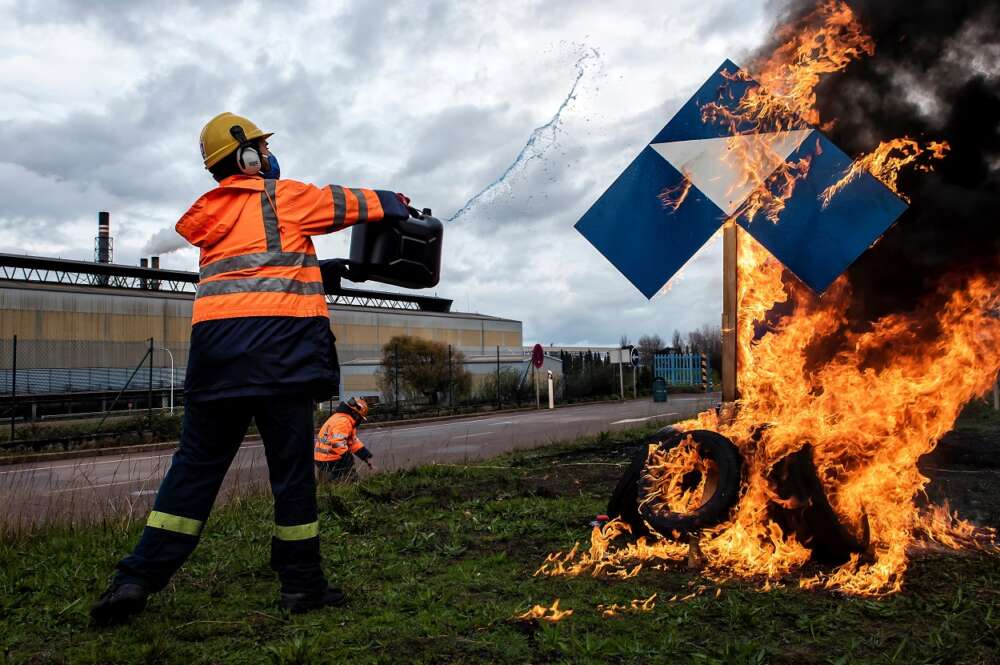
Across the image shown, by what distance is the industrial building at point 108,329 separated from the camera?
30.2 m

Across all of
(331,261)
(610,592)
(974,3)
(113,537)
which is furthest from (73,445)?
(974,3)

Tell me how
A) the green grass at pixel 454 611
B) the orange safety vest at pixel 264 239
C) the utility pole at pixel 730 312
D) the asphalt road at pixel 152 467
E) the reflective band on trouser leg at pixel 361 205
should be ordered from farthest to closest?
the asphalt road at pixel 152 467
the utility pole at pixel 730 312
the reflective band on trouser leg at pixel 361 205
the orange safety vest at pixel 264 239
the green grass at pixel 454 611

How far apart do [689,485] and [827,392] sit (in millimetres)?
901

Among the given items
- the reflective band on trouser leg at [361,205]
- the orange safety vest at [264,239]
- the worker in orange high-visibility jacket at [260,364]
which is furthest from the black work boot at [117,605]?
the reflective band on trouser leg at [361,205]

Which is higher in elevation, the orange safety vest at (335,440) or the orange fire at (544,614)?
the orange safety vest at (335,440)

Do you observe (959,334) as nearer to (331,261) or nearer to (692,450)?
(692,450)

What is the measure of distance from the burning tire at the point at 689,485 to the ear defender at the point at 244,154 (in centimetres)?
245

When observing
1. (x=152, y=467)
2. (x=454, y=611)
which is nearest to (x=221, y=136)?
(x=454, y=611)

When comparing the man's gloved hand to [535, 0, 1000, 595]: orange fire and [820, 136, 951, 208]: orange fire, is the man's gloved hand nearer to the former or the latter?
[535, 0, 1000, 595]: orange fire

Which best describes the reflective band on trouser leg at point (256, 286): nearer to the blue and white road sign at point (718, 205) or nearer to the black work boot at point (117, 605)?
the black work boot at point (117, 605)

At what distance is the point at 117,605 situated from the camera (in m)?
3.01

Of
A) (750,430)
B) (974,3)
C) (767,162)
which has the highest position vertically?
(974,3)

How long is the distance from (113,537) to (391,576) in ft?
6.56

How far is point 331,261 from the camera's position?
377cm
